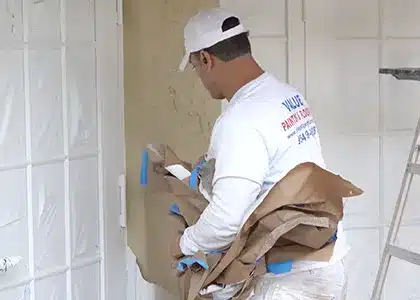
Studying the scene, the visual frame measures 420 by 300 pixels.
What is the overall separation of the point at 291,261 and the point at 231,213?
0.21 meters

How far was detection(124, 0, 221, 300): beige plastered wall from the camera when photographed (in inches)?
111

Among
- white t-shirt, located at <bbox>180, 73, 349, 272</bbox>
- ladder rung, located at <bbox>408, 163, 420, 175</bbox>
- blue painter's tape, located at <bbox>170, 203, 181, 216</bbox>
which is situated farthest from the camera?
ladder rung, located at <bbox>408, 163, 420, 175</bbox>

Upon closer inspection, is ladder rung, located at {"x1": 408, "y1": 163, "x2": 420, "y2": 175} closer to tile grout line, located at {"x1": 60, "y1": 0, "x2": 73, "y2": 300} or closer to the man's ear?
the man's ear

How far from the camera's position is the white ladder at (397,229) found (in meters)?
2.64

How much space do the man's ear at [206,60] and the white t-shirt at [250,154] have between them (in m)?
0.11

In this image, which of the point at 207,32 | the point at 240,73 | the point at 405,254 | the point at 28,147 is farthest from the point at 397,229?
the point at 28,147

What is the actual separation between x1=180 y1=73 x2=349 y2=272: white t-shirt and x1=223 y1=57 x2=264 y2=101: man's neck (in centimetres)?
2

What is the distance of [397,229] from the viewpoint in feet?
9.12

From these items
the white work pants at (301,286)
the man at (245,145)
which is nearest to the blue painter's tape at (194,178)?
the man at (245,145)

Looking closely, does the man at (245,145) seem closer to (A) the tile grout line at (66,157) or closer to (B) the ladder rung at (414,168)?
(A) the tile grout line at (66,157)

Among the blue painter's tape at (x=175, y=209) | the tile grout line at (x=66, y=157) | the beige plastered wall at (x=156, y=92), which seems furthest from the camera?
the beige plastered wall at (x=156, y=92)

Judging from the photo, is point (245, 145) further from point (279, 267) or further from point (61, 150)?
point (61, 150)

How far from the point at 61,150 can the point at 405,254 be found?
1.26 m

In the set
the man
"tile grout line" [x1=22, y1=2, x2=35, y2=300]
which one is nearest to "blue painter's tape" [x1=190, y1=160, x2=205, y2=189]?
the man
